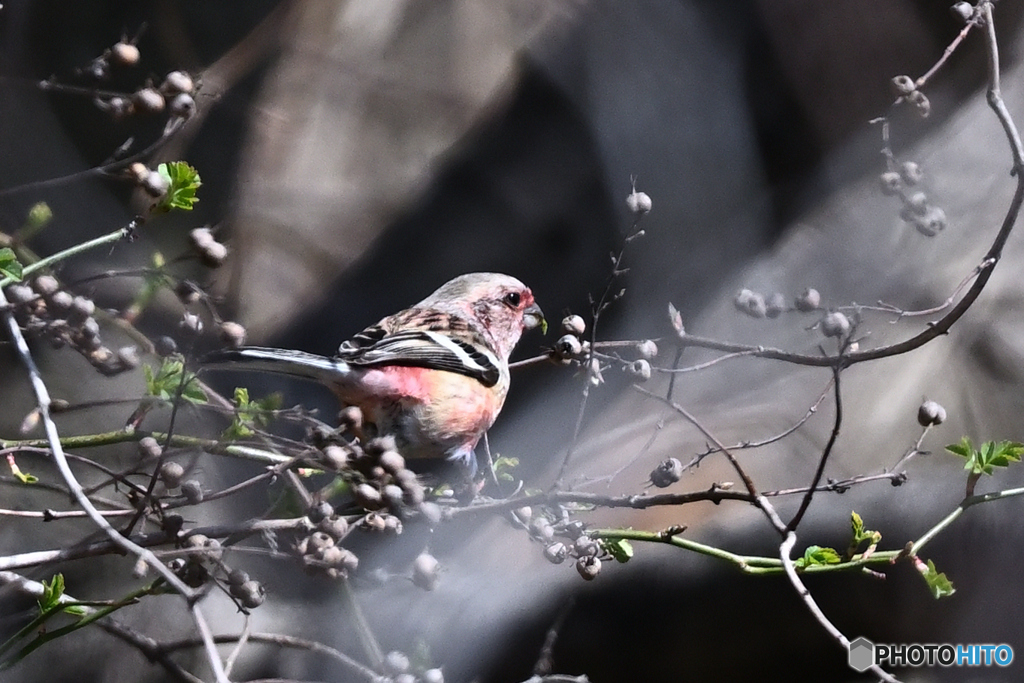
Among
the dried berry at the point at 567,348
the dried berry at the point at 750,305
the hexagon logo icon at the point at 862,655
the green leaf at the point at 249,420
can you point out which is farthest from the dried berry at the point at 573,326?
the hexagon logo icon at the point at 862,655

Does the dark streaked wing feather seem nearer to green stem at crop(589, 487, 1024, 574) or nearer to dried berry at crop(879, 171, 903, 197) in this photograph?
green stem at crop(589, 487, 1024, 574)

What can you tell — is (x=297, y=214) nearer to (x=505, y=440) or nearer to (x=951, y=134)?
(x=505, y=440)

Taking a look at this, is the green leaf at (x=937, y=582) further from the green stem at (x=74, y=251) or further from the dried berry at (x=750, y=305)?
the green stem at (x=74, y=251)

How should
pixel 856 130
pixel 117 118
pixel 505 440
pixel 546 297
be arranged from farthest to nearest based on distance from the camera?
pixel 856 130, pixel 546 297, pixel 505 440, pixel 117 118

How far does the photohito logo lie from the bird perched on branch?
0.45m

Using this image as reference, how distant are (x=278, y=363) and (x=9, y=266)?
0.19 meters

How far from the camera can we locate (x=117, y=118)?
632mm

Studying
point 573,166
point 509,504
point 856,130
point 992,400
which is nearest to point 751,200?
point 856,130

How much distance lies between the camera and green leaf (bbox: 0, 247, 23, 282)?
0.56 metres

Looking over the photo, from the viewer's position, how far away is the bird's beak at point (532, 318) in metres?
1.02

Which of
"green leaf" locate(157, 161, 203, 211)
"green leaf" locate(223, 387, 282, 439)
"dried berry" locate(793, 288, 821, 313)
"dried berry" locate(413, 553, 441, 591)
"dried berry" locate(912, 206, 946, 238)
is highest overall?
"green leaf" locate(157, 161, 203, 211)

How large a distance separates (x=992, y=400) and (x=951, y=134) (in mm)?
486

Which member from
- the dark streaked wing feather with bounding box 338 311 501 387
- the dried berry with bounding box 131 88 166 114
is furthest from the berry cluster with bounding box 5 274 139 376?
the dark streaked wing feather with bounding box 338 311 501 387

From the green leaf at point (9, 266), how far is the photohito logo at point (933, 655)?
32.2 inches
